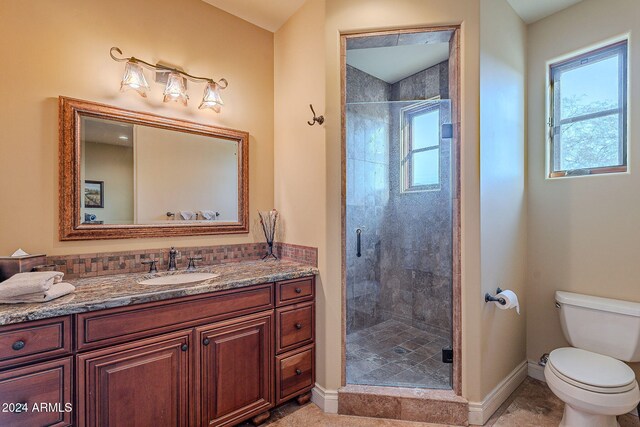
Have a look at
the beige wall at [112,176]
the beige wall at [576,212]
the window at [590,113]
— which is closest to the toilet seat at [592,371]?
the beige wall at [576,212]

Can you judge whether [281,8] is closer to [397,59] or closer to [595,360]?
[397,59]

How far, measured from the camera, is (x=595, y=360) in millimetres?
1708

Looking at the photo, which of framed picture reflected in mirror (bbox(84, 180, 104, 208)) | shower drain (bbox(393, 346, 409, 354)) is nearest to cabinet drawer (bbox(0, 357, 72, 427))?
framed picture reflected in mirror (bbox(84, 180, 104, 208))

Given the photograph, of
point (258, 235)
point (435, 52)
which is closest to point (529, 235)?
point (435, 52)

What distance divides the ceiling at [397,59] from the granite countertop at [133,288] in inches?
77.4

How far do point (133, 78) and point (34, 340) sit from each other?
1438 mm

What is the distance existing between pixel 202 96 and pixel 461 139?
1.80 metres

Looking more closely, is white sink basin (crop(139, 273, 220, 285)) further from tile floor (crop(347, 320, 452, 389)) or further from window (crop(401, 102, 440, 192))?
window (crop(401, 102, 440, 192))

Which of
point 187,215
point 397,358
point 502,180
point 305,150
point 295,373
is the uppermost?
point 305,150

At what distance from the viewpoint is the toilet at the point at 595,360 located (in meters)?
1.48

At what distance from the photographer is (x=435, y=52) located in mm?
2615

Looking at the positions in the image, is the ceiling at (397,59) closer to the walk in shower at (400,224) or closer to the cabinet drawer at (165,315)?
the walk in shower at (400,224)

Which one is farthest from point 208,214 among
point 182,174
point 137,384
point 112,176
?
point 137,384

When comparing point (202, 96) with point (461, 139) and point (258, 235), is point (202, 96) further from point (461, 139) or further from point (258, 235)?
point (461, 139)
